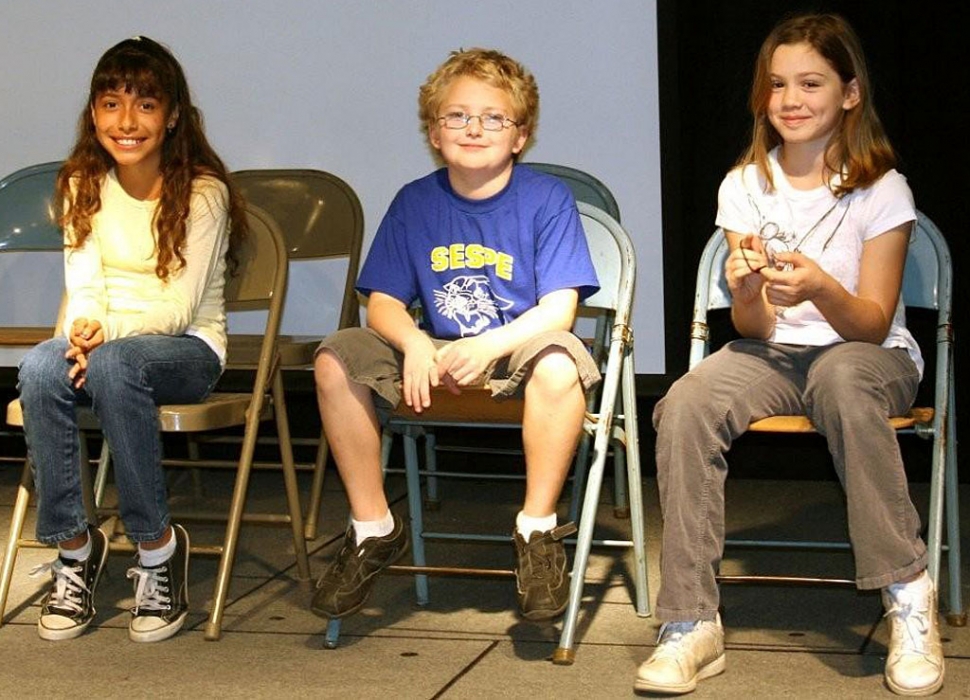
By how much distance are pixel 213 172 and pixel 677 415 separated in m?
1.21

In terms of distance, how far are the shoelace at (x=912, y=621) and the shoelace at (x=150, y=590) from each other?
1.39 metres

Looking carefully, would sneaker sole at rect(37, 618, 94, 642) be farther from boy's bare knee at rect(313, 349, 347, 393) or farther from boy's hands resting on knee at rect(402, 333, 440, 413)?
boy's hands resting on knee at rect(402, 333, 440, 413)

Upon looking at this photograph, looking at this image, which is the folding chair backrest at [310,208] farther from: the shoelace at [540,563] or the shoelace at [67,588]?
the shoelace at [540,563]

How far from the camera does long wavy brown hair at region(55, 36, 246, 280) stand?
3.12 meters

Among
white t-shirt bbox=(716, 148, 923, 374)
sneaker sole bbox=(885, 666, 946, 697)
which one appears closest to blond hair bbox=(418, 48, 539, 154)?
white t-shirt bbox=(716, 148, 923, 374)

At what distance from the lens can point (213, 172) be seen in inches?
128

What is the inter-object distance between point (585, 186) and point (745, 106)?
664mm

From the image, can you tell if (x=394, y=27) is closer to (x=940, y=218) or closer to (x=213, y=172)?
(x=213, y=172)

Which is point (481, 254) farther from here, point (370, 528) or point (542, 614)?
point (542, 614)

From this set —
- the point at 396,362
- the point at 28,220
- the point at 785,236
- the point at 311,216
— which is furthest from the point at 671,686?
the point at 28,220

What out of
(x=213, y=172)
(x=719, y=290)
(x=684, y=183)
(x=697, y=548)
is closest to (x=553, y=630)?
(x=697, y=548)

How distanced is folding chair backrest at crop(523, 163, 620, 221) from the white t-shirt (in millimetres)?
853

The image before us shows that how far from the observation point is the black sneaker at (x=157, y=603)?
9.56 feet

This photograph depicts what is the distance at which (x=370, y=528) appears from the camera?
283 cm
